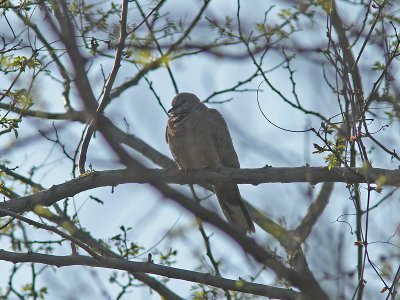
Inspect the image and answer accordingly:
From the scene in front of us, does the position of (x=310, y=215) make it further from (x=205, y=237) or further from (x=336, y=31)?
(x=336, y=31)

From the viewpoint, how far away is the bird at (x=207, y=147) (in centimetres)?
757

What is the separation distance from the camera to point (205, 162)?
7.70m

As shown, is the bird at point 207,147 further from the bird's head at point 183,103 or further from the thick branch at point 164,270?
the thick branch at point 164,270

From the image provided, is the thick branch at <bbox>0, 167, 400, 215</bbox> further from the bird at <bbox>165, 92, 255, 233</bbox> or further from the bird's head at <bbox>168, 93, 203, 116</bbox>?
the bird's head at <bbox>168, 93, 203, 116</bbox>

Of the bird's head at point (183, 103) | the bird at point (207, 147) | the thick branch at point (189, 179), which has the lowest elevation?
the thick branch at point (189, 179)

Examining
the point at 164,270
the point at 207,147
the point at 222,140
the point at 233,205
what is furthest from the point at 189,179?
the point at 222,140

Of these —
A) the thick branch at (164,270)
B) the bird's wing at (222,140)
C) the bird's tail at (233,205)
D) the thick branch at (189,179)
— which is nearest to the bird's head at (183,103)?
the bird's wing at (222,140)

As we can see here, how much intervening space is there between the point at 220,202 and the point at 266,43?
73.9 inches

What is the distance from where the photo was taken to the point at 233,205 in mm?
7770

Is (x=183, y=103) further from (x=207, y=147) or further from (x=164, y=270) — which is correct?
(x=164, y=270)

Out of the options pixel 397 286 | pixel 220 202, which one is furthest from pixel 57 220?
pixel 397 286

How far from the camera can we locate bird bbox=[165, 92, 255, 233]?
7566 millimetres

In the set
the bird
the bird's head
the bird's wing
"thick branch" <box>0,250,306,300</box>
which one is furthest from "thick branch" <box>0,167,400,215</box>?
the bird's head

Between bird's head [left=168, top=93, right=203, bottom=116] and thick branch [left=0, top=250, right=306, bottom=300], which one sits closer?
thick branch [left=0, top=250, right=306, bottom=300]
